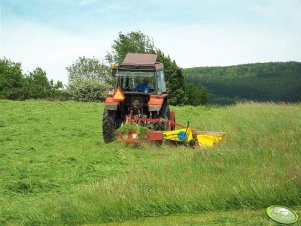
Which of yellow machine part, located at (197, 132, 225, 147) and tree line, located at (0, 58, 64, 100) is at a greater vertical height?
tree line, located at (0, 58, 64, 100)

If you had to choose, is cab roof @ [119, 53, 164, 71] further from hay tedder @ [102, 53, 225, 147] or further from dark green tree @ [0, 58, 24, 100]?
dark green tree @ [0, 58, 24, 100]

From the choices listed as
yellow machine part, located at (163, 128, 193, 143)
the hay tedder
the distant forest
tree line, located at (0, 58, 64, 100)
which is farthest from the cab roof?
the distant forest

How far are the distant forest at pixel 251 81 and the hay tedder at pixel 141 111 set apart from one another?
3243 inches

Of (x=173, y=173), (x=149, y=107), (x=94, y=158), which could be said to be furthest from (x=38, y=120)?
(x=173, y=173)

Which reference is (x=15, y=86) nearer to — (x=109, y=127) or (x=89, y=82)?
(x=89, y=82)

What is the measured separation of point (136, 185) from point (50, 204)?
1.13 metres

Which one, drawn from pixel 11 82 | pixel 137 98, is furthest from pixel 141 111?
pixel 11 82

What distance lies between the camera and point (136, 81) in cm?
1241

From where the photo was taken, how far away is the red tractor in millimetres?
11352

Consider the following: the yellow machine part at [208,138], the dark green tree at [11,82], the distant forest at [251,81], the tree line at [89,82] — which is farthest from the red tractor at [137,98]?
the distant forest at [251,81]

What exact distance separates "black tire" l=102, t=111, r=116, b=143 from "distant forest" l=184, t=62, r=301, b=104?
83.2 meters

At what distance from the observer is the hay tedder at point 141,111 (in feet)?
34.4

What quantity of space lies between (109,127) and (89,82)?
25.1 m

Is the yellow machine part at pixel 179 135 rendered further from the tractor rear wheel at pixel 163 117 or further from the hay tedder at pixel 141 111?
the tractor rear wheel at pixel 163 117
